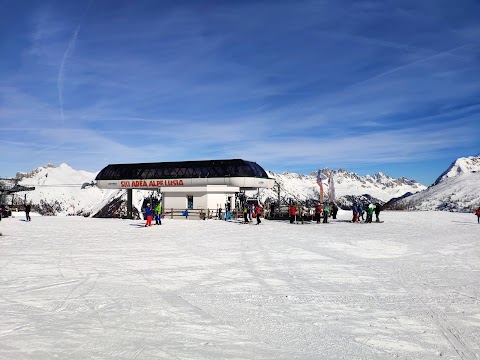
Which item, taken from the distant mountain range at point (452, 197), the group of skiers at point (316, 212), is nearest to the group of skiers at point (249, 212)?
the group of skiers at point (316, 212)

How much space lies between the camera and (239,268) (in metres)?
11.4

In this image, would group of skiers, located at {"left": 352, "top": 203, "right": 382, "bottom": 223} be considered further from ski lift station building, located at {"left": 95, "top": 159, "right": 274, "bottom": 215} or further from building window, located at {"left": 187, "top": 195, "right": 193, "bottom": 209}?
building window, located at {"left": 187, "top": 195, "right": 193, "bottom": 209}

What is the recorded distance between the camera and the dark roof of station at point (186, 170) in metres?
43.7

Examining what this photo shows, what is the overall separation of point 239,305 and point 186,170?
37.9 metres

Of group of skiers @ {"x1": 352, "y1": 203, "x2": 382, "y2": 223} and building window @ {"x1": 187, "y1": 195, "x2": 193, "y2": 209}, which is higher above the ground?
building window @ {"x1": 187, "y1": 195, "x2": 193, "y2": 209}

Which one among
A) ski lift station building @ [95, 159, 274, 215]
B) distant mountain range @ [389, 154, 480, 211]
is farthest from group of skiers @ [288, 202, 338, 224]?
distant mountain range @ [389, 154, 480, 211]

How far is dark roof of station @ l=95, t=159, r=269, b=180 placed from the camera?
143 ft

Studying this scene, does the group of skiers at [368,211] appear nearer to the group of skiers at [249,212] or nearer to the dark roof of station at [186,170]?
the group of skiers at [249,212]

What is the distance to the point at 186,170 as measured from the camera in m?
44.7

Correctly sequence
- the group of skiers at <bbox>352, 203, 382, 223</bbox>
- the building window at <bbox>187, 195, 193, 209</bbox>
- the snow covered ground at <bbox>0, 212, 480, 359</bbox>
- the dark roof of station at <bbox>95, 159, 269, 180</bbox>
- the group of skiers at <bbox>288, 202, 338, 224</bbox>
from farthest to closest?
the dark roof of station at <bbox>95, 159, 269, 180</bbox>, the building window at <bbox>187, 195, 193, 209</bbox>, the group of skiers at <bbox>352, 203, 382, 223</bbox>, the group of skiers at <bbox>288, 202, 338, 224</bbox>, the snow covered ground at <bbox>0, 212, 480, 359</bbox>

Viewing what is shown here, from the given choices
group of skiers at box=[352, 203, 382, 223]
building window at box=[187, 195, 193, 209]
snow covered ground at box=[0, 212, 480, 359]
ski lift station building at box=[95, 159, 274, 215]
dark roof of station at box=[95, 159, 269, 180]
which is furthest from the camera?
dark roof of station at box=[95, 159, 269, 180]

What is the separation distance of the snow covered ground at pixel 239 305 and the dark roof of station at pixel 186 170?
29449 mm

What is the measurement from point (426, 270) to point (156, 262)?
787 cm

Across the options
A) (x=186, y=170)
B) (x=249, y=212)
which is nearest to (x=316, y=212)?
(x=249, y=212)
